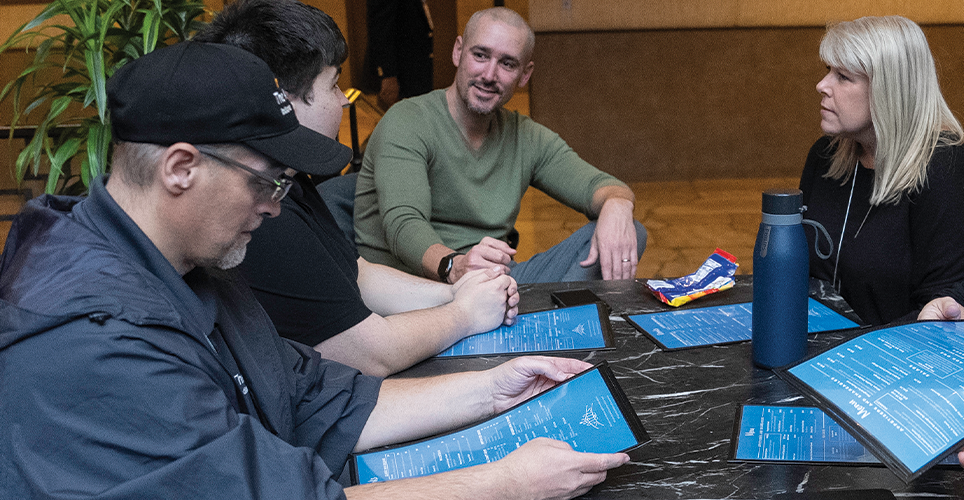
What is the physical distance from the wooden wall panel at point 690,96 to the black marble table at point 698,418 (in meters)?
3.79

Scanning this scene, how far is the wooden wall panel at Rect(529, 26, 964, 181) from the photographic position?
5328 mm

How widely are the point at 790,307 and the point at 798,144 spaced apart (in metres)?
4.72

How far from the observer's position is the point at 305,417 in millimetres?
1242

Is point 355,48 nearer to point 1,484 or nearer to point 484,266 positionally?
point 484,266

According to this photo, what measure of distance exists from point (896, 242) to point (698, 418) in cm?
110

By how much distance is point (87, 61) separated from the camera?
2.15 m

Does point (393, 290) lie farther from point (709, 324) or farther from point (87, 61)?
point (87, 61)

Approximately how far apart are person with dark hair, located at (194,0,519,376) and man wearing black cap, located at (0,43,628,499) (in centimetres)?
29

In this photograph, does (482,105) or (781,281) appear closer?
(781,281)

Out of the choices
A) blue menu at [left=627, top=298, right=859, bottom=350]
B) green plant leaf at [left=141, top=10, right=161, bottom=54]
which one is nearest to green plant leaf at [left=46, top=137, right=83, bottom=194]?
green plant leaf at [left=141, top=10, right=161, bottom=54]

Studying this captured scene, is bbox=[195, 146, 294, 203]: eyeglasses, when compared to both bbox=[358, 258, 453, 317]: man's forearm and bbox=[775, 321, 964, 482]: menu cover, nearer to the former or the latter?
bbox=[775, 321, 964, 482]: menu cover

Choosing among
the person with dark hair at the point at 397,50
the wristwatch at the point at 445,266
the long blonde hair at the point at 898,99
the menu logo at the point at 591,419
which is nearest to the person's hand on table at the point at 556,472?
the menu logo at the point at 591,419

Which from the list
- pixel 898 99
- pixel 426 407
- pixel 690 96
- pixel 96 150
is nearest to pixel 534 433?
pixel 426 407

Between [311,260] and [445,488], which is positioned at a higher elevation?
[311,260]
